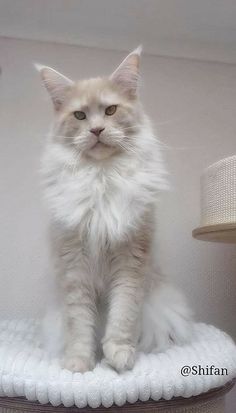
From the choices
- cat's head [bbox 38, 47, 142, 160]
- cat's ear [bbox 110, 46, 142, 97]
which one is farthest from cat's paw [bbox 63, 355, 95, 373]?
cat's ear [bbox 110, 46, 142, 97]

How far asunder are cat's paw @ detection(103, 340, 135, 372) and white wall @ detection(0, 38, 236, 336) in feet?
1.89

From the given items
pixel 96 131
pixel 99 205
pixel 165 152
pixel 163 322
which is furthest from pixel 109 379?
pixel 165 152

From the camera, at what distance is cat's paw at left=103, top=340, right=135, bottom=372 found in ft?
2.76

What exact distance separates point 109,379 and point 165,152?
964 millimetres

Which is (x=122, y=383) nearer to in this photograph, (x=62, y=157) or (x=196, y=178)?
(x=62, y=157)

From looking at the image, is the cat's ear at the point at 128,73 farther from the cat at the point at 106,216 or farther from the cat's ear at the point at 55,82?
the cat's ear at the point at 55,82

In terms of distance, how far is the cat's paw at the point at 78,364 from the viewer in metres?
0.84

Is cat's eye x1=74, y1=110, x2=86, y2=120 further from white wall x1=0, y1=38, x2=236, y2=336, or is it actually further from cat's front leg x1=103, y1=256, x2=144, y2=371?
white wall x1=0, y1=38, x2=236, y2=336

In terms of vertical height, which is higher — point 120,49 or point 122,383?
point 120,49

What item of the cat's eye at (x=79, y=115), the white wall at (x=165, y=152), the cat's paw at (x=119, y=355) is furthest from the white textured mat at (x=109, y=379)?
the cat's eye at (x=79, y=115)

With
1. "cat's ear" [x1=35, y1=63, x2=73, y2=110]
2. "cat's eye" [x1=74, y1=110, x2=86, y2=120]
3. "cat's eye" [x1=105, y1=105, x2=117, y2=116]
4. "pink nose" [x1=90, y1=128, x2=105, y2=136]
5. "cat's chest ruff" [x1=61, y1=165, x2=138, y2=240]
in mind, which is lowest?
"cat's chest ruff" [x1=61, y1=165, x2=138, y2=240]

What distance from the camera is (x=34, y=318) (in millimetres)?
1435

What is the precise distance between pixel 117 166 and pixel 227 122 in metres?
0.77

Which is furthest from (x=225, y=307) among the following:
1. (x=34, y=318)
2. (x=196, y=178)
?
(x=34, y=318)
